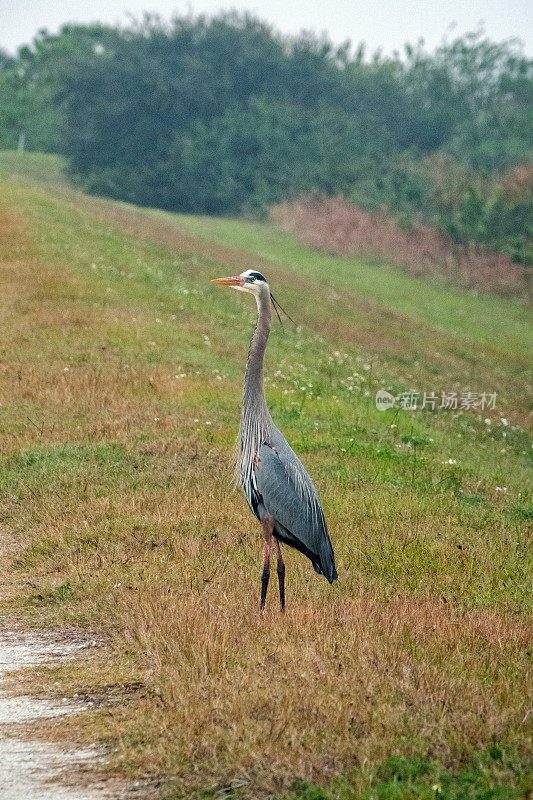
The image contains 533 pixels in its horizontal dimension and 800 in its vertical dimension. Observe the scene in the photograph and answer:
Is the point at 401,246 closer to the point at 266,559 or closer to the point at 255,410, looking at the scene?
the point at 255,410

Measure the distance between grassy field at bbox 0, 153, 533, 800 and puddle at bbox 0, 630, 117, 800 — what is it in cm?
20

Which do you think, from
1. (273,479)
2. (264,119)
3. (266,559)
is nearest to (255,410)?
(273,479)

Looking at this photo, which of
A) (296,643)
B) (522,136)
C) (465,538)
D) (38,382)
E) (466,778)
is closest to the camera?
(466,778)

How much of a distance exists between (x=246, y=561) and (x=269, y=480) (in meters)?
1.73

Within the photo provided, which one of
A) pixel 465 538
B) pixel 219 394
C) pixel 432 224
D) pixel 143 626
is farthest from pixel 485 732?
pixel 432 224

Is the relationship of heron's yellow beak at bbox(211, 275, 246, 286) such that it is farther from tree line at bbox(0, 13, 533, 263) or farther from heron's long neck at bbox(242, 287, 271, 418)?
tree line at bbox(0, 13, 533, 263)

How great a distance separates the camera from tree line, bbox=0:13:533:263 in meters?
65.0

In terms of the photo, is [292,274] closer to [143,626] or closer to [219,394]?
[219,394]

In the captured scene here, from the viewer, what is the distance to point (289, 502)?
7.63m

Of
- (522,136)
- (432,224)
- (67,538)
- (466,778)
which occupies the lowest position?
(67,538)

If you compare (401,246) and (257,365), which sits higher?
(401,246)

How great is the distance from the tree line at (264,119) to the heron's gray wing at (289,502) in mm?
52575

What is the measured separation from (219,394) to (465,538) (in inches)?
264

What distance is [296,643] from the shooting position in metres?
7.07
